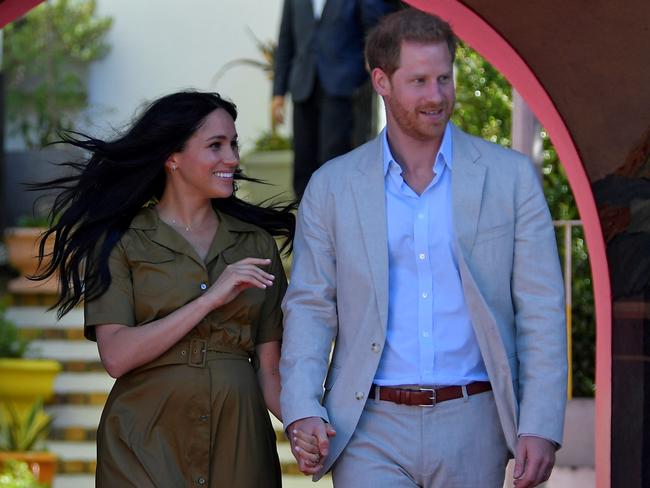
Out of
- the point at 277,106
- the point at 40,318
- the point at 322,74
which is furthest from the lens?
the point at 40,318

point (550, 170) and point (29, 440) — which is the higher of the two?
point (550, 170)

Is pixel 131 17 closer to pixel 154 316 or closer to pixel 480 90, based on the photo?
pixel 480 90

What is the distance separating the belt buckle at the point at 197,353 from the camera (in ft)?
16.5

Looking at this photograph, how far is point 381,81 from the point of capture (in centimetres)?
486

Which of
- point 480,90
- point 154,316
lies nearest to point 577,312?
point 480,90

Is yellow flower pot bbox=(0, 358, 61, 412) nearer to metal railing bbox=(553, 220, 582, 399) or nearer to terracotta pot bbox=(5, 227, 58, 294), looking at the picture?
terracotta pot bbox=(5, 227, 58, 294)

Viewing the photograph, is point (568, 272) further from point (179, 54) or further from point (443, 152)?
point (179, 54)

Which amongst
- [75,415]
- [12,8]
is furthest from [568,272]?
[75,415]

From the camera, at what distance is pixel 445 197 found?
15.7 feet

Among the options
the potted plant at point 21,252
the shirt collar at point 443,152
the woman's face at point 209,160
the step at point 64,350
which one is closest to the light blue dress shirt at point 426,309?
the shirt collar at point 443,152

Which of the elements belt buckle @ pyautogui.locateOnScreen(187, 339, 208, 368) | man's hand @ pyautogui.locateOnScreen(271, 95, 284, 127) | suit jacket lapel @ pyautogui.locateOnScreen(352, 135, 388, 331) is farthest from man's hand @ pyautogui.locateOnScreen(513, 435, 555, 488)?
man's hand @ pyautogui.locateOnScreen(271, 95, 284, 127)

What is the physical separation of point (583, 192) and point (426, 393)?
111 centimetres

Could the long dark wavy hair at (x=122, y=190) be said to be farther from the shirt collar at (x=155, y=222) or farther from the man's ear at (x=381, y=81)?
the man's ear at (x=381, y=81)

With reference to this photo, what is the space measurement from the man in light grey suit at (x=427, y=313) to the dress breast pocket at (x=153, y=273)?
16.9 inches
